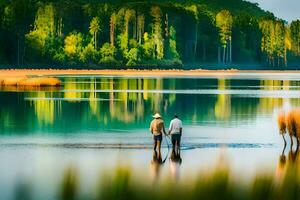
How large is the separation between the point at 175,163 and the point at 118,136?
36.9 ft

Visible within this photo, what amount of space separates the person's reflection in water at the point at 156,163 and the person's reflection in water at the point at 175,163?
1.55 feet

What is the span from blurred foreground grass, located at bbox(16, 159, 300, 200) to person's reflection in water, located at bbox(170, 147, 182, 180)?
0.87m

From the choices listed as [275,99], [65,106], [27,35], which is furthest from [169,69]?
[65,106]

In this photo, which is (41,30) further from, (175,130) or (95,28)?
(175,130)

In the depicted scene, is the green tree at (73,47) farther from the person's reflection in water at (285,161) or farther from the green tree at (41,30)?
the person's reflection in water at (285,161)

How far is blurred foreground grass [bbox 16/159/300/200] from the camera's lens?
24562 mm

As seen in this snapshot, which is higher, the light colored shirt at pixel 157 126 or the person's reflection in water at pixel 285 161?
the light colored shirt at pixel 157 126

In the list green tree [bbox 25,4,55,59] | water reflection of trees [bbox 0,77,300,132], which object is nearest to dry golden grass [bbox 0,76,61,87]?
water reflection of trees [bbox 0,77,300,132]

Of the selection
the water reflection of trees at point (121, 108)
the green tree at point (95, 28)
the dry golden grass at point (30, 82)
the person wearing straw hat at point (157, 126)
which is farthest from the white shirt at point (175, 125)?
the green tree at point (95, 28)

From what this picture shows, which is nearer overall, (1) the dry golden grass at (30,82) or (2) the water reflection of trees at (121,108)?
(2) the water reflection of trees at (121,108)

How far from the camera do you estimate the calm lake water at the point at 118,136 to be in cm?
3000

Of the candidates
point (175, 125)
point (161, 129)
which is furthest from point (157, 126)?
point (175, 125)

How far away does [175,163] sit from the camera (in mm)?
31578

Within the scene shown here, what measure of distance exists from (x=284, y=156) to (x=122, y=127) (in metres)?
15.6
